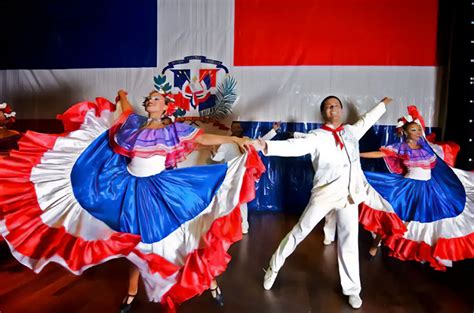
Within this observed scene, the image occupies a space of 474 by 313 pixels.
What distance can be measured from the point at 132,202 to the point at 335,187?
1286 millimetres

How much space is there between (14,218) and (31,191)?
0.19m

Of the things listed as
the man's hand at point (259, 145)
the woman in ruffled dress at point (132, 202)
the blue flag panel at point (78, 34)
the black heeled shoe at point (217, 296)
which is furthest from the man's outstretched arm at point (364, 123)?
the blue flag panel at point (78, 34)

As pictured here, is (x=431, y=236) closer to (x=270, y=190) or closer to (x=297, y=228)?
→ (x=297, y=228)

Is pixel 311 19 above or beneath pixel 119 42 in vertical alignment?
above

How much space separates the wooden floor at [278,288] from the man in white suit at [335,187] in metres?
0.18

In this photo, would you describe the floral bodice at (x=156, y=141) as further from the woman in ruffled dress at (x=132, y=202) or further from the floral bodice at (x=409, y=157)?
the floral bodice at (x=409, y=157)

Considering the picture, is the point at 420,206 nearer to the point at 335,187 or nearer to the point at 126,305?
the point at 335,187

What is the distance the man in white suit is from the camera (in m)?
2.29

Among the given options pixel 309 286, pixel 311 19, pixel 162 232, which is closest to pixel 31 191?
pixel 162 232

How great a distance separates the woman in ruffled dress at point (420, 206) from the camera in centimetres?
255

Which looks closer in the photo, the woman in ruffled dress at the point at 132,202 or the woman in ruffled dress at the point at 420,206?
the woman in ruffled dress at the point at 132,202

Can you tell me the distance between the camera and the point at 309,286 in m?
2.56

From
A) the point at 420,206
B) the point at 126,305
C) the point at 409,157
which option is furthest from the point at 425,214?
the point at 126,305

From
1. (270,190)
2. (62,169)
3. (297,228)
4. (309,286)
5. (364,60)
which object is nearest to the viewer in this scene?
(62,169)
